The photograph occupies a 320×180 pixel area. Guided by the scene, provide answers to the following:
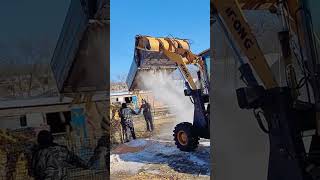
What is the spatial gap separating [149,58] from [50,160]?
2.39 meters

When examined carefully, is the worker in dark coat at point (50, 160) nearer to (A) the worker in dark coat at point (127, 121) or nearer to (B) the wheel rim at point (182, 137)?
(A) the worker in dark coat at point (127, 121)

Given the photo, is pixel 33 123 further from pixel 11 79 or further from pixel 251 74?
pixel 251 74

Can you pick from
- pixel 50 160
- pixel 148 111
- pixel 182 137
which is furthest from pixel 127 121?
pixel 50 160

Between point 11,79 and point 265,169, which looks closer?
point 11,79

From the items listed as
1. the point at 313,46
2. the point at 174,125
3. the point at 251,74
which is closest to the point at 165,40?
the point at 174,125

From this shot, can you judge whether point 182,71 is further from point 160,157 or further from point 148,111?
point 160,157

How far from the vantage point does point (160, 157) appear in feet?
13.2

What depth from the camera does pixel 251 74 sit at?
2197mm

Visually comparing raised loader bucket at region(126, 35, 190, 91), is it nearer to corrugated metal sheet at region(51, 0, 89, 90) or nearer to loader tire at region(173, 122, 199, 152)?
loader tire at region(173, 122, 199, 152)

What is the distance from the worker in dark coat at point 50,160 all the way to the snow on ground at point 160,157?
5.16 ft

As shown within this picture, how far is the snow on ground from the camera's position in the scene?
3544mm

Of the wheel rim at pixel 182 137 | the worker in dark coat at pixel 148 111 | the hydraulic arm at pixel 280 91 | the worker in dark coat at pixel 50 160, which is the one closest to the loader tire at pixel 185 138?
the wheel rim at pixel 182 137

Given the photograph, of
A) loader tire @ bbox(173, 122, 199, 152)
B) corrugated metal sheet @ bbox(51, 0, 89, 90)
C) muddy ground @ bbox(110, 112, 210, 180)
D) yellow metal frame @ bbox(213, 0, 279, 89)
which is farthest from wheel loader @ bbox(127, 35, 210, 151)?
corrugated metal sheet @ bbox(51, 0, 89, 90)

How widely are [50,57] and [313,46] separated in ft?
4.22
